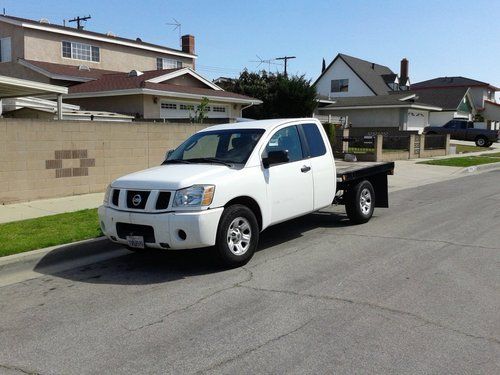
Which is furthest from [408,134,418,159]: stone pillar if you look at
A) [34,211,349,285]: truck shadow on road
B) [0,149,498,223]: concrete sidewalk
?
[34,211,349,285]: truck shadow on road

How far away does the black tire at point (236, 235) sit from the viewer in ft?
20.2

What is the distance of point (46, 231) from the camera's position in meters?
8.02

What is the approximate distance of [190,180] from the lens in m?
6.14

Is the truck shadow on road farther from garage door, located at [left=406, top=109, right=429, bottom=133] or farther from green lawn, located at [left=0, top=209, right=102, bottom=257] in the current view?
garage door, located at [left=406, top=109, right=429, bottom=133]

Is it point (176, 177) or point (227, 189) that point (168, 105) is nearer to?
point (176, 177)

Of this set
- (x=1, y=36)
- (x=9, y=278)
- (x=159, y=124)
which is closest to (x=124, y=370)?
(x=9, y=278)

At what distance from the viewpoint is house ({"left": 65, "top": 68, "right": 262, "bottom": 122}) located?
23.7 meters

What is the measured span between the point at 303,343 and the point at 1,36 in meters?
30.4

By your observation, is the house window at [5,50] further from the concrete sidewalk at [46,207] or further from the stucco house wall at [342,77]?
the stucco house wall at [342,77]

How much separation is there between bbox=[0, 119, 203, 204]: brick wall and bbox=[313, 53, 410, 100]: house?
3814cm

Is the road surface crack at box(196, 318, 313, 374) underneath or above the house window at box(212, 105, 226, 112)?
underneath

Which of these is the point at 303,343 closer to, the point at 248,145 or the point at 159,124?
the point at 248,145

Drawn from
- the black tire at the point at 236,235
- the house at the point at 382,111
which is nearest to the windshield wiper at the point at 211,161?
the black tire at the point at 236,235

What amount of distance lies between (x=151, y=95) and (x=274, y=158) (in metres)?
18.3
